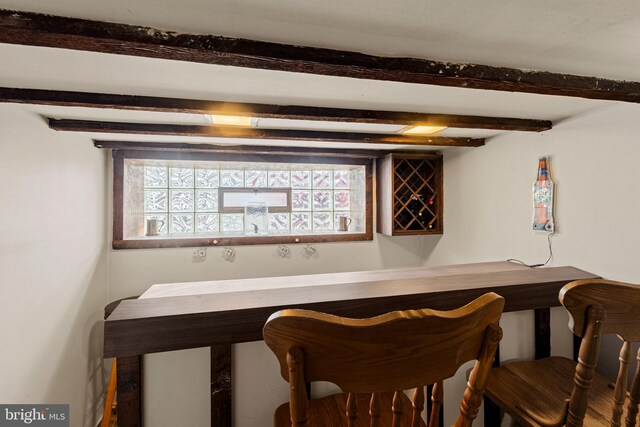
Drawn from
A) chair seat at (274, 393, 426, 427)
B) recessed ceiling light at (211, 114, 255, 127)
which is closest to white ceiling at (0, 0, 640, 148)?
recessed ceiling light at (211, 114, 255, 127)

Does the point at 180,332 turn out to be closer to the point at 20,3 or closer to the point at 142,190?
the point at 20,3

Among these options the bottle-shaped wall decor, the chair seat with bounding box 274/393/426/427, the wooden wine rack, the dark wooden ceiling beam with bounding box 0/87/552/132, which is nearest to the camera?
the chair seat with bounding box 274/393/426/427

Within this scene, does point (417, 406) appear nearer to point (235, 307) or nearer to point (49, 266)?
point (235, 307)

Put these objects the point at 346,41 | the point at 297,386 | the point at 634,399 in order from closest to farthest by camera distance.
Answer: the point at 297,386 < the point at 634,399 < the point at 346,41

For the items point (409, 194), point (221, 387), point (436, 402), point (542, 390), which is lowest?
point (542, 390)

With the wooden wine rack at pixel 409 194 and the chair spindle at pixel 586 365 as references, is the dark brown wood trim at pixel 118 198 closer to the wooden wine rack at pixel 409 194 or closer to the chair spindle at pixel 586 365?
the wooden wine rack at pixel 409 194

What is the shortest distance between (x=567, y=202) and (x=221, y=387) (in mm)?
1931

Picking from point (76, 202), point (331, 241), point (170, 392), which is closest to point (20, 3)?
point (170, 392)

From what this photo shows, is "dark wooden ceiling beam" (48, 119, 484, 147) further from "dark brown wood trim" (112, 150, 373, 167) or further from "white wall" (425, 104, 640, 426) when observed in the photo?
"dark brown wood trim" (112, 150, 373, 167)

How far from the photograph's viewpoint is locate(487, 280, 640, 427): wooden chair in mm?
609

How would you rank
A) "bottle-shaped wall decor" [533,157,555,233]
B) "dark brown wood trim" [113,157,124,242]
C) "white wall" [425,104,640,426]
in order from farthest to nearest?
"dark brown wood trim" [113,157,124,242] → "bottle-shaped wall decor" [533,157,555,233] → "white wall" [425,104,640,426]

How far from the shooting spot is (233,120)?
150cm

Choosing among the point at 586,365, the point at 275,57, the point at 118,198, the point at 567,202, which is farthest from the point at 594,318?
the point at 118,198

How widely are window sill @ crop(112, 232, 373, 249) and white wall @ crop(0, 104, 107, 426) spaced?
251mm
